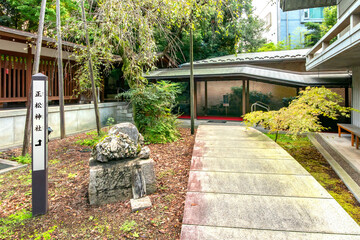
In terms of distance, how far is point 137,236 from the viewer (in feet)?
8.69

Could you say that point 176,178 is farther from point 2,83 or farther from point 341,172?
point 2,83

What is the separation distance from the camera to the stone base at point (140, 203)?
3.24 metres

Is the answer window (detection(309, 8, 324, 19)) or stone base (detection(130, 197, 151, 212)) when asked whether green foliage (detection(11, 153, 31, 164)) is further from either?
window (detection(309, 8, 324, 19))

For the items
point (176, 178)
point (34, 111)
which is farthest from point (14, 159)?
point (176, 178)

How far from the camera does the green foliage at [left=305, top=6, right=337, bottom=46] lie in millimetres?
23330

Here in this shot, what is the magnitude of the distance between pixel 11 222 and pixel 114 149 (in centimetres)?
164

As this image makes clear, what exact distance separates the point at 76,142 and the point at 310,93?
7.64 m

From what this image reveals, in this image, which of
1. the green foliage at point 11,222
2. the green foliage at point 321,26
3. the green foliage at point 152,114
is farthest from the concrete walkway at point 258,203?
the green foliage at point 321,26

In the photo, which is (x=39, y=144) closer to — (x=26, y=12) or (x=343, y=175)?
(x=343, y=175)

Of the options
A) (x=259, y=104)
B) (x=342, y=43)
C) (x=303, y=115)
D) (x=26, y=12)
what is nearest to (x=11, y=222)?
(x=303, y=115)

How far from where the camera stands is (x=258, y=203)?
304cm

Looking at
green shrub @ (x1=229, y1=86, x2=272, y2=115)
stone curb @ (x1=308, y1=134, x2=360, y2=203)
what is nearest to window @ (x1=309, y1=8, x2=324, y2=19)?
green shrub @ (x1=229, y1=86, x2=272, y2=115)

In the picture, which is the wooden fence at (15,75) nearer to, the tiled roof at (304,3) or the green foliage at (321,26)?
the tiled roof at (304,3)

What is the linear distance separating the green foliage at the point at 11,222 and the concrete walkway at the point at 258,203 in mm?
2214
